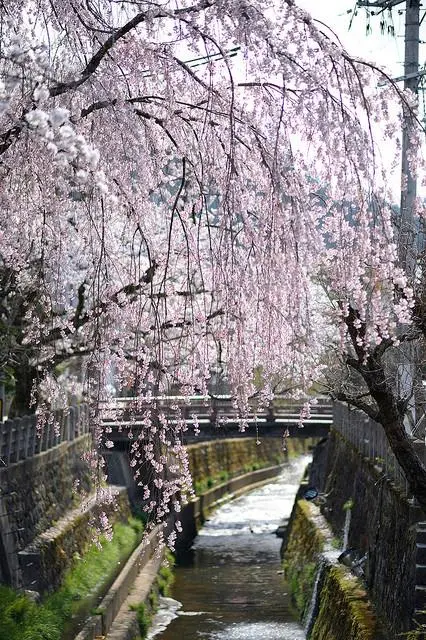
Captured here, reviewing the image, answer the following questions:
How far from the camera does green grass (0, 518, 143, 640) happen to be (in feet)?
47.7

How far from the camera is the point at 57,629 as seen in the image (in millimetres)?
15977

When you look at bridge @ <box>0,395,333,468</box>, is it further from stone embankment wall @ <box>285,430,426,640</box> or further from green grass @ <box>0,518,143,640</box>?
green grass @ <box>0,518,143,640</box>

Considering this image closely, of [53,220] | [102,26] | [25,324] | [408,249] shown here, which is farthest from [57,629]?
[102,26]

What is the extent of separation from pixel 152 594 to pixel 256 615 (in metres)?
2.34

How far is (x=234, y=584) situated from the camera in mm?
25938

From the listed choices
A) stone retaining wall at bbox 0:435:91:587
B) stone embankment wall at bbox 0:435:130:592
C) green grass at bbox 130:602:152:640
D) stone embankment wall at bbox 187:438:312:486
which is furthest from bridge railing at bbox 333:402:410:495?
stone embankment wall at bbox 187:438:312:486

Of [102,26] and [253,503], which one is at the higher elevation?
[102,26]

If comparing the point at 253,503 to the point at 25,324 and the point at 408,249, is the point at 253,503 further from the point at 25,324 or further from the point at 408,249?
the point at 408,249

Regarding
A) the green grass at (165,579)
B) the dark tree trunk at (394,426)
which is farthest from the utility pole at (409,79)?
the green grass at (165,579)

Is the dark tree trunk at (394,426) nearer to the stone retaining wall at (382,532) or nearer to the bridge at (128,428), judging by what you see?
the stone retaining wall at (382,532)

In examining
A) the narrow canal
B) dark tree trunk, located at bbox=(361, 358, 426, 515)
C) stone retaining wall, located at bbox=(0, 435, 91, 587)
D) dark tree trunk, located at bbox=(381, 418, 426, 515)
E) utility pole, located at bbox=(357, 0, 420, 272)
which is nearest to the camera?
dark tree trunk, located at bbox=(361, 358, 426, 515)

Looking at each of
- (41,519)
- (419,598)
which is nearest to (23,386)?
(41,519)

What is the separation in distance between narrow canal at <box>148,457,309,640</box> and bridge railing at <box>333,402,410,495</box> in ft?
11.4

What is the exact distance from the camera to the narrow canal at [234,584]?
2053 centimetres
